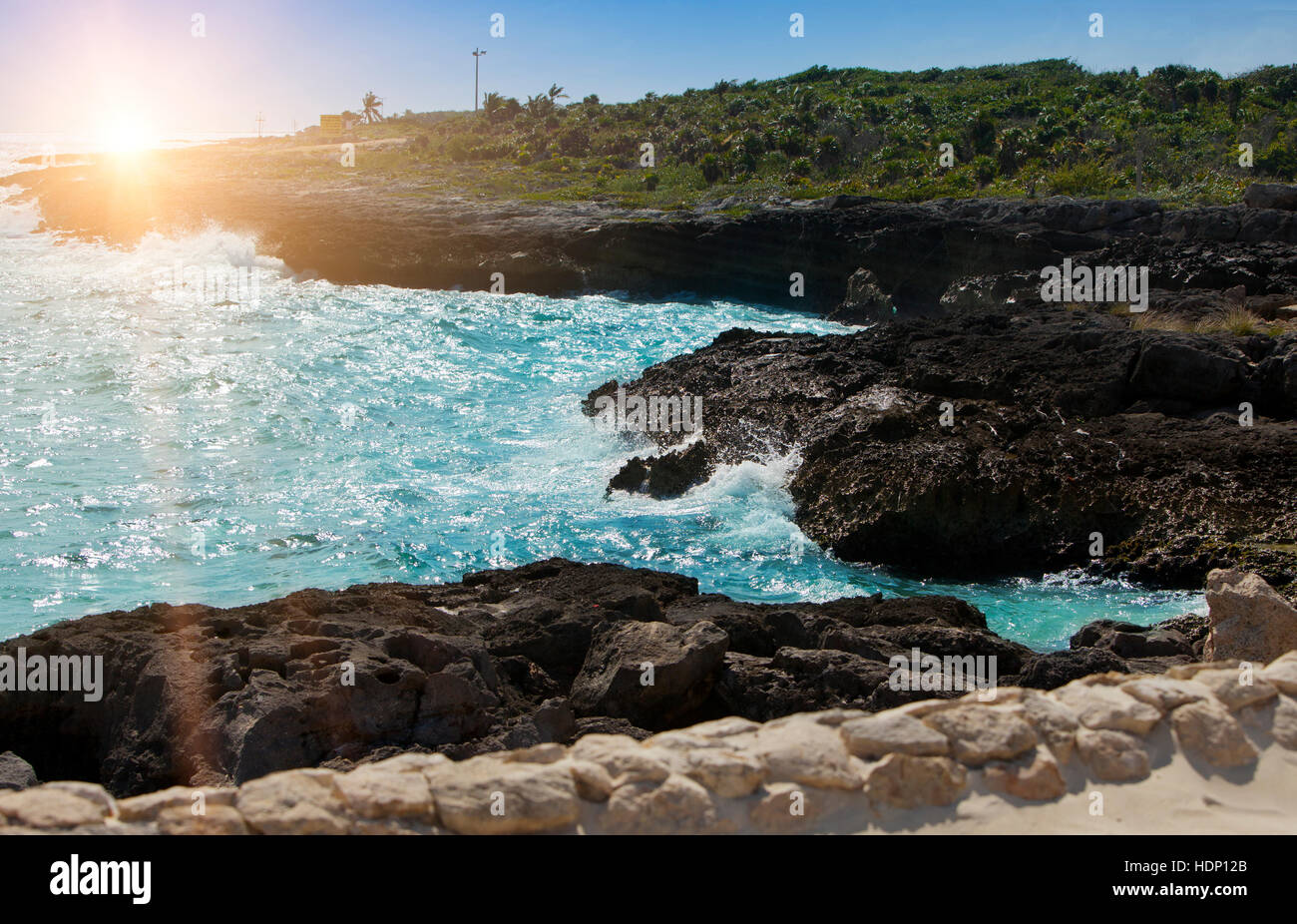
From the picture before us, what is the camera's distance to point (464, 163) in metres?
58.8

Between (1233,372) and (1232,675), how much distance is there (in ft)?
34.9

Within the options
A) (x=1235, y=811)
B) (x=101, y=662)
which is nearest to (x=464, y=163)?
(x=101, y=662)

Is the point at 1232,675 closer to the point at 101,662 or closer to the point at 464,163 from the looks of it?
the point at 101,662

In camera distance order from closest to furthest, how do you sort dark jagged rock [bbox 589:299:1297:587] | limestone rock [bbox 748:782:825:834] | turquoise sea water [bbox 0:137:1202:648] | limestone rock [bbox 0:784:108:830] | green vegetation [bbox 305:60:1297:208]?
limestone rock [bbox 0:784:108:830]
limestone rock [bbox 748:782:825:834]
dark jagged rock [bbox 589:299:1297:587]
turquoise sea water [bbox 0:137:1202:648]
green vegetation [bbox 305:60:1297:208]

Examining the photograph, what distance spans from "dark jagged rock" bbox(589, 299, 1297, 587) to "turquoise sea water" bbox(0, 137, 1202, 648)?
0.50 metres

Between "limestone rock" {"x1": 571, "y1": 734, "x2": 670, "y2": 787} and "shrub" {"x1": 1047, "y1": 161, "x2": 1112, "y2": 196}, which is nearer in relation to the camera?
"limestone rock" {"x1": 571, "y1": 734, "x2": 670, "y2": 787}

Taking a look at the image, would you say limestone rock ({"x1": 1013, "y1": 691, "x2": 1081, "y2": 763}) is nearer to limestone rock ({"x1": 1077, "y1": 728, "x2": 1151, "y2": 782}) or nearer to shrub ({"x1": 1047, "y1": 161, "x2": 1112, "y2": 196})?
limestone rock ({"x1": 1077, "y1": 728, "x2": 1151, "y2": 782})

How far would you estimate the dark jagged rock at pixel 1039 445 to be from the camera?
37.5 ft

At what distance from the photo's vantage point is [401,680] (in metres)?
6.39

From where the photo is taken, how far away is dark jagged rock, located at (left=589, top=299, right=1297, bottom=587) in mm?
11438

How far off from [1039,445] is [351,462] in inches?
421

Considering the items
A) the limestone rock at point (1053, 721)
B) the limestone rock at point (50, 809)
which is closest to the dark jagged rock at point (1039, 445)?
the limestone rock at point (1053, 721)

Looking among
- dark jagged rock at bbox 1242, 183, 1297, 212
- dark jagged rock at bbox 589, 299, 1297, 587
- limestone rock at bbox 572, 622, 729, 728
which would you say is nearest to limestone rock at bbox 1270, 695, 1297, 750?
limestone rock at bbox 572, 622, 729, 728

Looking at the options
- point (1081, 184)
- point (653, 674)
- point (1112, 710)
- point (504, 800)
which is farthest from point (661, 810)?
point (1081, 184)
